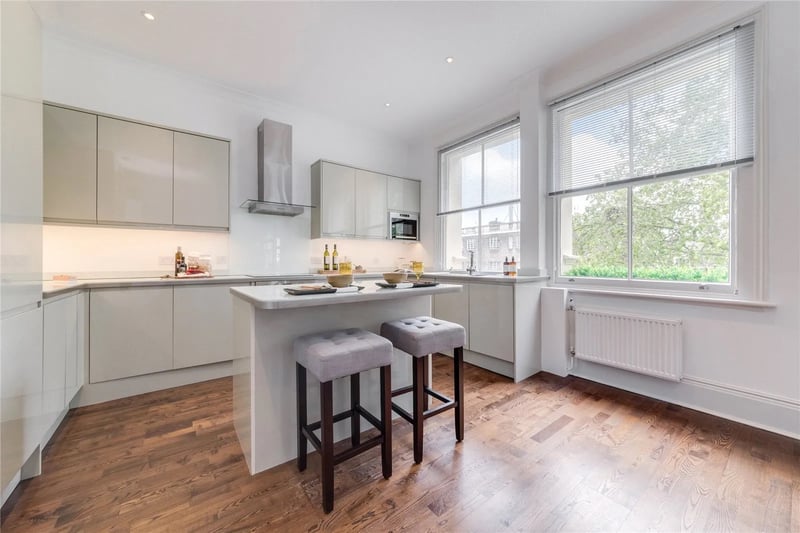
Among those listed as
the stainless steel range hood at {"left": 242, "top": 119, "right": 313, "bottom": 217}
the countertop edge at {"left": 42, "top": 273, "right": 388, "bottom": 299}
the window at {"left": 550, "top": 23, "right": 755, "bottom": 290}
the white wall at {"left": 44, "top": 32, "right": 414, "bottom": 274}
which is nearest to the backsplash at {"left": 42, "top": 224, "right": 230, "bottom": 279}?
the white wall at {"left": 44, "top": 32, "right": 414, "bottom": 274}

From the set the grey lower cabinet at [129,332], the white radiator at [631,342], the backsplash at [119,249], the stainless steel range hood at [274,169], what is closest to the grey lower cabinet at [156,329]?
the grey lower cabinet at [129,332]

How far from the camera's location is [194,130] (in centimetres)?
322

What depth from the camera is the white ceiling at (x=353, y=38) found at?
7.61 feet

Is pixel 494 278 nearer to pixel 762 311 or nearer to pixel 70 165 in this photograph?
pixel 762 311

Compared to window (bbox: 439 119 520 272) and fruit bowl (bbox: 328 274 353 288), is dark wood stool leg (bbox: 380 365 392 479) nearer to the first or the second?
fruit bowl (bbox: 328 274 353 288)

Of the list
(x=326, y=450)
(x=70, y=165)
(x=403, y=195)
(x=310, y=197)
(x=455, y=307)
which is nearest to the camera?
(x=326, y=450)

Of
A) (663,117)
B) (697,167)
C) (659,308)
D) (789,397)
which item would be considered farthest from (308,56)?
(789,397)

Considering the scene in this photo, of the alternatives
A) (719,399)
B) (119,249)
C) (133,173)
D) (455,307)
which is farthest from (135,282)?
(719,399)

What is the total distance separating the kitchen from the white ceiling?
80 millimetres

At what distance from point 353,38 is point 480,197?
7.45 ft

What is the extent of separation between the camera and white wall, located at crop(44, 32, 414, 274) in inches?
106

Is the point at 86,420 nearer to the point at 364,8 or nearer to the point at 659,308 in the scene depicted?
the point at 364,8

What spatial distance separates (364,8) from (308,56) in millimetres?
808

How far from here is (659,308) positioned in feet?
7.98
